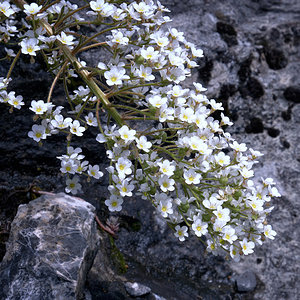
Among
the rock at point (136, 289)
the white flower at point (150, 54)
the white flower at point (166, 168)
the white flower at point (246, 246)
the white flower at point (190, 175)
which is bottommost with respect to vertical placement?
the rock at point (136, 289)

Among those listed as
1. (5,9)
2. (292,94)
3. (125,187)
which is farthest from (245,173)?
(292,94)

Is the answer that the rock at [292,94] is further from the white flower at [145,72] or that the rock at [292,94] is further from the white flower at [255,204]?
the white flower at [145,72]

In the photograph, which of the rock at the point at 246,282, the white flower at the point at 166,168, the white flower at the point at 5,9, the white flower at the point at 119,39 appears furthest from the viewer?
the rock at the point at 246,282

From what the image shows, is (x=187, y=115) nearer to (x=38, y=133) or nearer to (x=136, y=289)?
(x=38, y=133)

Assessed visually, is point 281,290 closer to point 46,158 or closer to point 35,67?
point 46,158

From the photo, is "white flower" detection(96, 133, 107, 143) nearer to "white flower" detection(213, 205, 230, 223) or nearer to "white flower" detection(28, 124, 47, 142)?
"white flower" detection(28, 124, 47, 142)

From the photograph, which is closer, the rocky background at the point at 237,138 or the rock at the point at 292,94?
the rocky background at the point at 237,138

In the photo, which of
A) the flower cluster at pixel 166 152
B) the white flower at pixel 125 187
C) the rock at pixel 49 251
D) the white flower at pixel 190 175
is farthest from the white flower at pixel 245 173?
the rock at pixel 49 251
